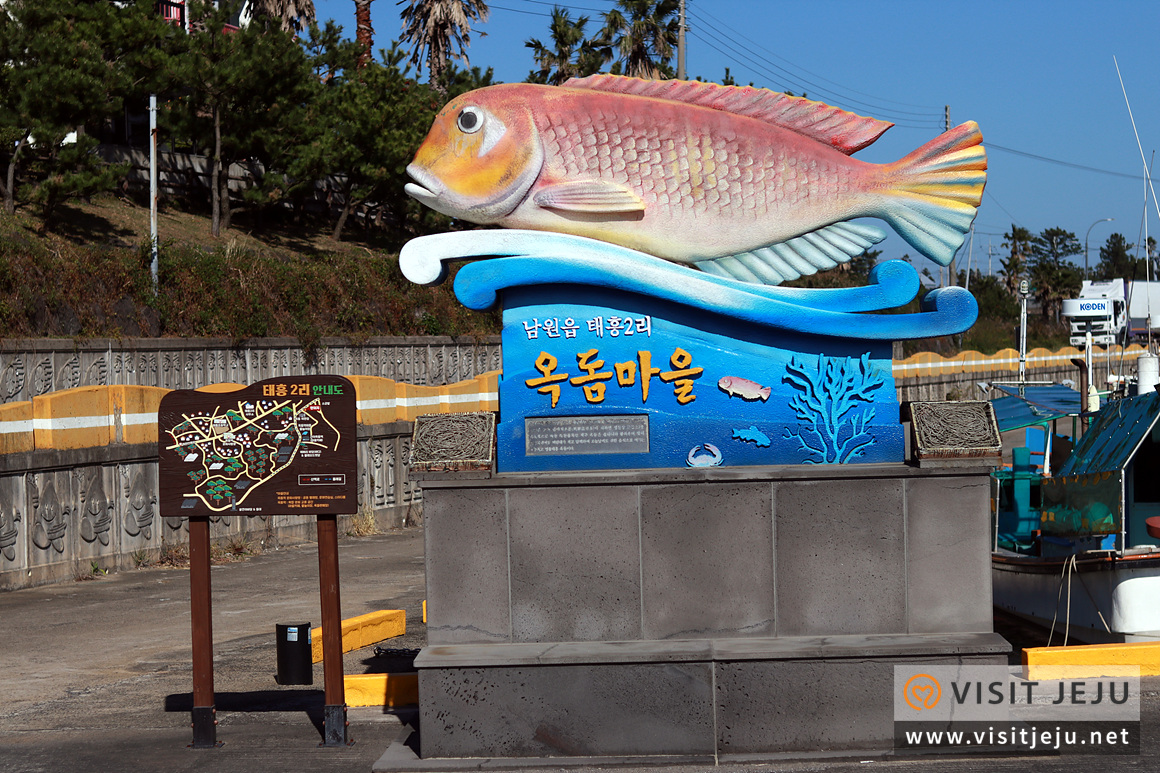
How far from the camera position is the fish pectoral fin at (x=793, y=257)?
28.2 feet

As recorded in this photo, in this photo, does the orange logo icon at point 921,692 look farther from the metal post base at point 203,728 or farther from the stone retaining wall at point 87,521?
the stone retaining wall at point 87,521

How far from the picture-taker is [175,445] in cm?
800

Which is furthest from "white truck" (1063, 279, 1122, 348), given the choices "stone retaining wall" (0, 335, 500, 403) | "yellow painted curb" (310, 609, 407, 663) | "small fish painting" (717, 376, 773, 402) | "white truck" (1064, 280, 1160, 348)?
"stone retaining wall" (0, 335, 500, 403)

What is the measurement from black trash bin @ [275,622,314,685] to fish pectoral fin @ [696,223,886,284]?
4607 mm

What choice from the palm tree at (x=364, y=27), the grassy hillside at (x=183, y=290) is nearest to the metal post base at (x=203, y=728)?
the grassy hillside at (x=183, y=290)

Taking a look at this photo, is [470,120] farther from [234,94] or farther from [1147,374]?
[234,94]

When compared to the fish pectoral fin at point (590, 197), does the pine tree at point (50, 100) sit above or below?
above

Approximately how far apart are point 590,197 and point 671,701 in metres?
3.63

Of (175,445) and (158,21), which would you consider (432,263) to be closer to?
(175,445)

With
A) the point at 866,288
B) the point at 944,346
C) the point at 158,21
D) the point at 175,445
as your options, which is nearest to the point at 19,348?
the point at 175,445

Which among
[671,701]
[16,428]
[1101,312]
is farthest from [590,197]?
[1101,312]

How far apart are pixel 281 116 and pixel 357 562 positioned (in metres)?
20.4

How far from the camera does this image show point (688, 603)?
25.6ft

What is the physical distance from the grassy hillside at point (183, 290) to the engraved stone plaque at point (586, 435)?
13.8 m
